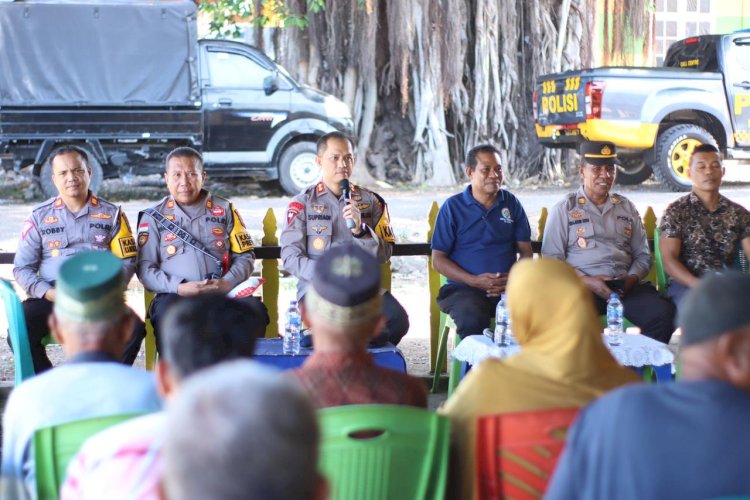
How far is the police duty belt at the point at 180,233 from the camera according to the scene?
5.37m

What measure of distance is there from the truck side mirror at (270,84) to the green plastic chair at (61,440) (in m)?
11.7

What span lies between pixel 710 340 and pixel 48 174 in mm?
12210

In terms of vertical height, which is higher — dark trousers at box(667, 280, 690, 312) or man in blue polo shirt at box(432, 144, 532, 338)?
man in blue polo shirt at box(432, 144, 532, 338)

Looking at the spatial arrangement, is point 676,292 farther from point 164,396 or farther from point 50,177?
point 50,177

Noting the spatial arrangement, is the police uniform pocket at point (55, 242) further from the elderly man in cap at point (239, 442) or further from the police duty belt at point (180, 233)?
the elderly man in cap at point (239, 442)

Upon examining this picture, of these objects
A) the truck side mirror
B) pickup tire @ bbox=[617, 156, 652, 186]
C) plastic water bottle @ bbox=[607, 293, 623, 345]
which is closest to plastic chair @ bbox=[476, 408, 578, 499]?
plastic water bottle @ bbox=[607, 293, 623, 345]

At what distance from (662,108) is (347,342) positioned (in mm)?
11741

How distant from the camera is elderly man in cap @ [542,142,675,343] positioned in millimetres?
5633

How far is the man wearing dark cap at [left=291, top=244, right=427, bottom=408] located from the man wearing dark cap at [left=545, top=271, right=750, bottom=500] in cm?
67

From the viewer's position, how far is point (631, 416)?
1933 millimetres

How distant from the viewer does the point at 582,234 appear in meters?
5.68

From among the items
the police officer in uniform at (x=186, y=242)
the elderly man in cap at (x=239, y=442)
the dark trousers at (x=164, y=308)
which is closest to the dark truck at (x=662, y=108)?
the police officer in uniform at (x=186, y=242)

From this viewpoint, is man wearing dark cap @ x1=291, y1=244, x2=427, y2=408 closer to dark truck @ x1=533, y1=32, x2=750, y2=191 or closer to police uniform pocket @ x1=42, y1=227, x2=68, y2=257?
police uniform pocket @ x1=42, y1=227, x2=68, y2=257

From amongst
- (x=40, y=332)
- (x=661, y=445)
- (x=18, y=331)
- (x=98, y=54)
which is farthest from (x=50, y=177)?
(x=661, y=445)
